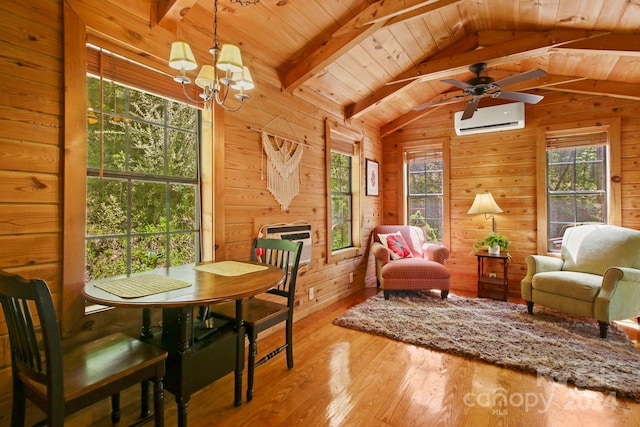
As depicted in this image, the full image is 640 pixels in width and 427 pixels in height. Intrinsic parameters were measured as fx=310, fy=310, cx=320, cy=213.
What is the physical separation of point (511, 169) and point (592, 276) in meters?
1.71

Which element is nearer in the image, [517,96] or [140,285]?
[140,285]

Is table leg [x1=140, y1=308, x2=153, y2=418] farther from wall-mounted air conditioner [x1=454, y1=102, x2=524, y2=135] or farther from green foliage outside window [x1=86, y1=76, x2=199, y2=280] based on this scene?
wall-mounted air conditioner [x1=454, y1=102, x2=524, y2=135]

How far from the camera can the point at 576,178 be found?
3924 mm

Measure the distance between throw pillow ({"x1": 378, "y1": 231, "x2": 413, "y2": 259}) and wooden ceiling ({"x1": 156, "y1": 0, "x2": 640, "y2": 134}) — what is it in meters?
1.71

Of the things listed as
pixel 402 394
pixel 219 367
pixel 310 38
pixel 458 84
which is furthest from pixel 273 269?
pixel 458 84

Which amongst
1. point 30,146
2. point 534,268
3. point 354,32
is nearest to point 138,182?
point 30,146

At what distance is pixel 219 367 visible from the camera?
169 centimetres

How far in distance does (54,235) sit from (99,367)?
2.50ft

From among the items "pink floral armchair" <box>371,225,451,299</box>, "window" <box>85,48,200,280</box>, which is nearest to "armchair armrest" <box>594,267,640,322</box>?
"pink floral armchair" <box>371,225,451,299</box>

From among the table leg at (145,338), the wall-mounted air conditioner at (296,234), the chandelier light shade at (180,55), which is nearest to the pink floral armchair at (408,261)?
the wall-mounted air conditioner at (296,234)

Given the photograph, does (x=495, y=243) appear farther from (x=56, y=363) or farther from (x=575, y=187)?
(x=56, y=363)

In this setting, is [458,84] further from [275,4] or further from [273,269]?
[273,269]

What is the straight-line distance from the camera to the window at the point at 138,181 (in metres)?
1.89

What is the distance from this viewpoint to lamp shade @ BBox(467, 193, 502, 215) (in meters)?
3.97
